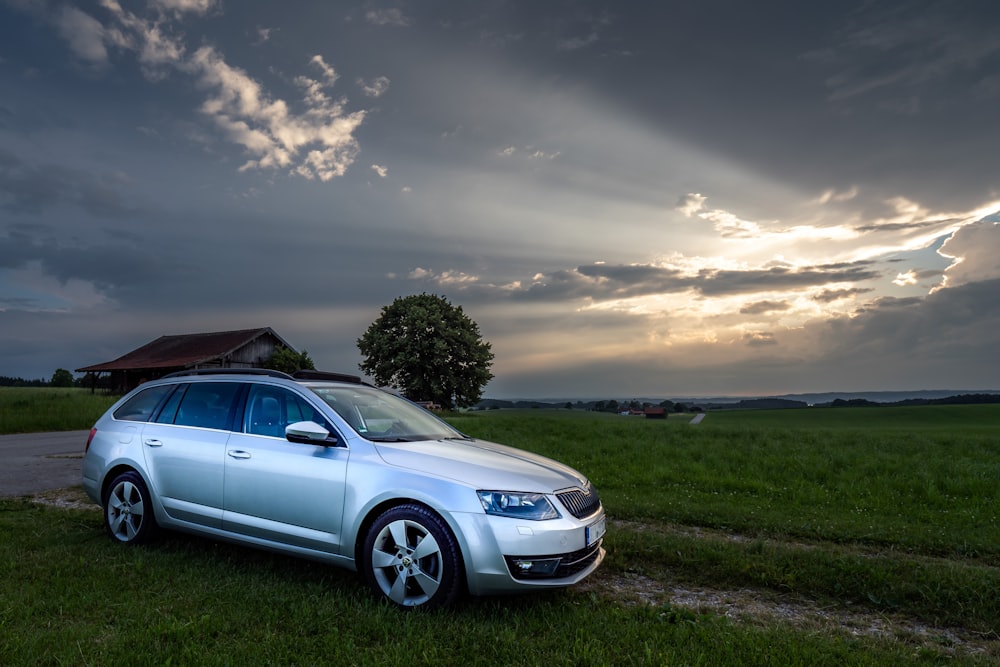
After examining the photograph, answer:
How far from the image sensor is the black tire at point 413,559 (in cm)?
463

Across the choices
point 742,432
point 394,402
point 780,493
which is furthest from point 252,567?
point 742,432

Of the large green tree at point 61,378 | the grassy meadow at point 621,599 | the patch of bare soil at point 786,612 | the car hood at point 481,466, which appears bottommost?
the patch of bare soil at point 786,612

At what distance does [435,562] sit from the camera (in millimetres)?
4719

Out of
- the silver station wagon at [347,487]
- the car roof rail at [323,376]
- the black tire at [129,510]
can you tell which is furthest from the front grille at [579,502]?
the black tire at [129,510]

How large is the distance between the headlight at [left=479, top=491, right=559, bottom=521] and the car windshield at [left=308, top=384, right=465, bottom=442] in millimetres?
1173

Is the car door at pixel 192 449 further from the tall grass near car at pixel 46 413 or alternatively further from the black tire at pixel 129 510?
the tall grass near car at pixel 46 413

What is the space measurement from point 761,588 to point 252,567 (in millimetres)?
4633

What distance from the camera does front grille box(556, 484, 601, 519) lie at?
4.89 metres

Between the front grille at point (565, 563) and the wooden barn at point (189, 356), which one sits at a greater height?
the wooden barn at point (189, 356)

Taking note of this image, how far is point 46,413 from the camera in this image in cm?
2333

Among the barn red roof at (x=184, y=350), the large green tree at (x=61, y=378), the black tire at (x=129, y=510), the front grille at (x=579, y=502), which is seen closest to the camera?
the front grille at (x=579, y=502)

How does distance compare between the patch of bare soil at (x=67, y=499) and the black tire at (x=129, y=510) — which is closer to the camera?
the black tire at (x=129, y=510)

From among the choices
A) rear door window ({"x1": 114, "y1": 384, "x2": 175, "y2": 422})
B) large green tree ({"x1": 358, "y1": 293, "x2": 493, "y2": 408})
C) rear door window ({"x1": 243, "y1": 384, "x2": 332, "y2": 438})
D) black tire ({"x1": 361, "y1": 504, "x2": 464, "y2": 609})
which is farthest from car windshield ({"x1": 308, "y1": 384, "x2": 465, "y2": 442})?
large green tree ({"x1": 358, "y1": 293, "x2": 493, "y2": 408})

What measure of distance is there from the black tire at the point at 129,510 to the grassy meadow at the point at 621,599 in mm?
170
